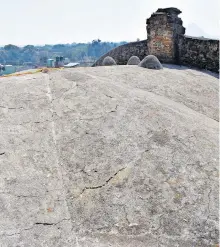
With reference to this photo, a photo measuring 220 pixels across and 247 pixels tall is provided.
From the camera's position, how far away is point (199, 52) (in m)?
16.8

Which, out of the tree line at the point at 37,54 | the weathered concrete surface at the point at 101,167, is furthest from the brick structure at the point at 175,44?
the tree line at the point at 37,54

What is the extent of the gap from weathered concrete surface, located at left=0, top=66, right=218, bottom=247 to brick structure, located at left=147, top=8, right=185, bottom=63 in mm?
8362

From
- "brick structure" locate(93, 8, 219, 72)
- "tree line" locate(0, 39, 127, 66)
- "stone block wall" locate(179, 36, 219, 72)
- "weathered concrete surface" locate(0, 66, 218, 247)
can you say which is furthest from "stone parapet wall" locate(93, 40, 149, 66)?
"tree line" locate(0, 39, 127, 66)

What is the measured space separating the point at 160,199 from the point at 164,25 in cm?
1261

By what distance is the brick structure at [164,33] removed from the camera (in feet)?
55.3

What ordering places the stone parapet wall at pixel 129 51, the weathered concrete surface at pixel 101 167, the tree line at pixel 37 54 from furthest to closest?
the tree line at pixel 37 54 < the stone parapet wall at pixel 129 51 < the weathered concrete surface at pixel 101 167

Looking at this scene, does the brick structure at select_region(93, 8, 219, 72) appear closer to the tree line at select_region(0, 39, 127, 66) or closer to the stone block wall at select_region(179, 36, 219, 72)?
the stone block wall at select_region(179, 36, 219, 72)

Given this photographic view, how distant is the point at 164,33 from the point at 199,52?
6.76ft

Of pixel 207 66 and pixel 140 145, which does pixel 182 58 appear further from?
pixel 140 145

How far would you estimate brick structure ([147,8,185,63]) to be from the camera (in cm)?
1684

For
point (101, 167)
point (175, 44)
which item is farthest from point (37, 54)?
point (101, 167)

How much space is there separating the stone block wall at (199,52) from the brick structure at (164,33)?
37cm

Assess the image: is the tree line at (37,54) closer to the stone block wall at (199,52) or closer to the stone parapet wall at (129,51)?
the stone parapet wall at (129,51)

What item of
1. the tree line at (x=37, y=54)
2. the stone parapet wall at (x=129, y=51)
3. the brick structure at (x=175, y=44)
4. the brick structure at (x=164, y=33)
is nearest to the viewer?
the brick structure at (x=175, y=44)
